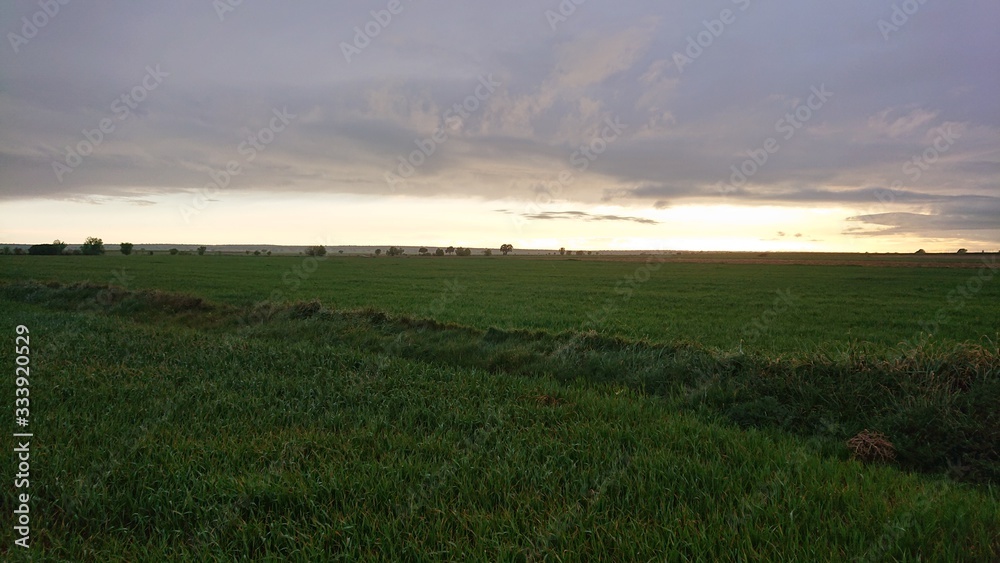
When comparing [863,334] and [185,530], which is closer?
[185,530]

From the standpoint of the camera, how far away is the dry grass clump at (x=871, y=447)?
16.7 ft

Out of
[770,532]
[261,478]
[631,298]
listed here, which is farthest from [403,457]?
[631,298]

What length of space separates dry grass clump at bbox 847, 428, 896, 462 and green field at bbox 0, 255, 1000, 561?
0.50 ft

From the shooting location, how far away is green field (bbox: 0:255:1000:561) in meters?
3.46

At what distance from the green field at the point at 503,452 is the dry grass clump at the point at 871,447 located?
15 centimetres

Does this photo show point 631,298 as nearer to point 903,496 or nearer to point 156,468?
point 903,496

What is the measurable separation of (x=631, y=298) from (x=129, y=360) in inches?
791

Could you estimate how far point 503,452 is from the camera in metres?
4.94

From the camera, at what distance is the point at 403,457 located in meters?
4.73
